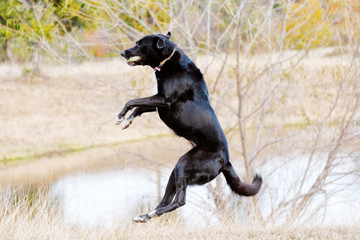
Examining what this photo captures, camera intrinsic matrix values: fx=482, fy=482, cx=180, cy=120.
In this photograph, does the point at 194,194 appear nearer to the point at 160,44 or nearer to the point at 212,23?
the point at 212,23

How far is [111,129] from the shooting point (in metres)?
17.0

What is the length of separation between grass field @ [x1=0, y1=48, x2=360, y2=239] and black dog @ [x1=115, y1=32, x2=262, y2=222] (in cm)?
117

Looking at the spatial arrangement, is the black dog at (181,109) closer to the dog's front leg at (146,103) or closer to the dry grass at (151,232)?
the dog's front leg at (146,103)

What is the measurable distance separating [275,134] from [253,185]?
511 centimetres

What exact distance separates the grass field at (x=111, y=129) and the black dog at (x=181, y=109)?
1.17m

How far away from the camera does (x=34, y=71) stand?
23.6m

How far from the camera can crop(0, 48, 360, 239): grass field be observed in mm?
5238

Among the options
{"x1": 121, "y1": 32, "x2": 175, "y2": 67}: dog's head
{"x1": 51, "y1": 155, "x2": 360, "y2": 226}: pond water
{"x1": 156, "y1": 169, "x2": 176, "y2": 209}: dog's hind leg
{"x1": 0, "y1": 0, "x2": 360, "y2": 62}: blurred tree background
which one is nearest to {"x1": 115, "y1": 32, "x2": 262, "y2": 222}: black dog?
{"x1": 121, "y1": 32, "x2": 175, "y2": 67}: dog's head

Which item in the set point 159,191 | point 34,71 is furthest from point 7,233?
point 34,71

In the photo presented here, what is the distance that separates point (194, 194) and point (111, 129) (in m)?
7.62

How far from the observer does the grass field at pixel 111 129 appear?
206 inches

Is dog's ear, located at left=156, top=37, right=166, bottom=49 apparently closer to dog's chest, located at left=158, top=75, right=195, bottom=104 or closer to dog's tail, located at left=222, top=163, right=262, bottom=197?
dog's chest, located at left=158, top=75, right=195, bottom=104

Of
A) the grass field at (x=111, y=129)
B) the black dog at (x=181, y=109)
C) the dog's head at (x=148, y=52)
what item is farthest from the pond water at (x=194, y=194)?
the dog's head at (x=148, y=52)

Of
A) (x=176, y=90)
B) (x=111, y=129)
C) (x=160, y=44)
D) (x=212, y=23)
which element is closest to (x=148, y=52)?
(x=160, y=44)
